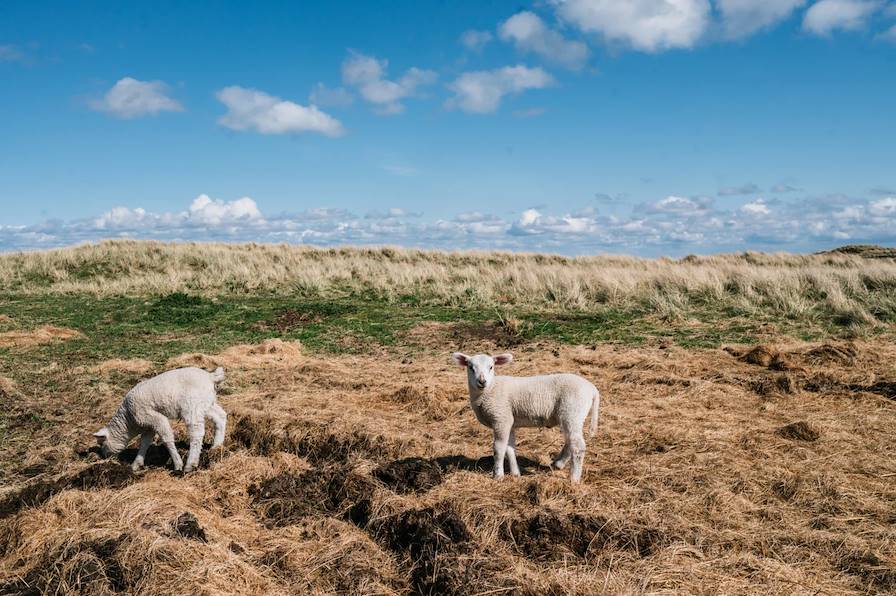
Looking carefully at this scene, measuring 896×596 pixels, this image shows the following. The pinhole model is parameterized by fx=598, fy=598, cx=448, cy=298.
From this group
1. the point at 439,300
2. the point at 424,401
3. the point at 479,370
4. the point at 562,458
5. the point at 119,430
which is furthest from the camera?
the point at 439,300

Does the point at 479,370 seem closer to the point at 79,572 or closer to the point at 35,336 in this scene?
the point at 79,572

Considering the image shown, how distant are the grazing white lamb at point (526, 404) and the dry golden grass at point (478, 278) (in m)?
11.2

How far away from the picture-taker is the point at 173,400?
22.0 ft

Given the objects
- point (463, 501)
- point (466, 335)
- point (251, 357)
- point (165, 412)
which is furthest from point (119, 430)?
point (466, 335)

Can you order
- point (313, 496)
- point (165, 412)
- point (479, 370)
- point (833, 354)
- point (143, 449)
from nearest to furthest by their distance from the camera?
point (313, 496), point (479, 370), point (165, 412), point (143, 449), point (833, 354)

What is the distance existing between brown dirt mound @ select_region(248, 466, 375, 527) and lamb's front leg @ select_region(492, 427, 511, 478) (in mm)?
1275

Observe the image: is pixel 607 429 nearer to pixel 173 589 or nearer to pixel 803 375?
pixel 803 375

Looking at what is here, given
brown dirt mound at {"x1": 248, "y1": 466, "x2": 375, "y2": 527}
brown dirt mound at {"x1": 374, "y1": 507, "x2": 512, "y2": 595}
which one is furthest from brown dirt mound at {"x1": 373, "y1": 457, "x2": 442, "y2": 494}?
brown dirt mound at {"x1": 374, "y1": 507, "x2": 512, "y2": 595}

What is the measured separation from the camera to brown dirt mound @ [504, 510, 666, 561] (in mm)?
4676

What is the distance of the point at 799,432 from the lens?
24.1 ft

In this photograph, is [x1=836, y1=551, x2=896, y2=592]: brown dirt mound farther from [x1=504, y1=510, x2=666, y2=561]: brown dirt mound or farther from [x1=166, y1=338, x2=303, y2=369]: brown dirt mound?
[x1=166, y1=338, x2=303, y2=369]: brown dirt mound

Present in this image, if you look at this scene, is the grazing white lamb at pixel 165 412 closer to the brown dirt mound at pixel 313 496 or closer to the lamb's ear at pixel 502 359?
the brown dirt mound at pixel 313 496

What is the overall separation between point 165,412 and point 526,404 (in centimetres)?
405

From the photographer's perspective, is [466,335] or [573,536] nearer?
[573,536]
